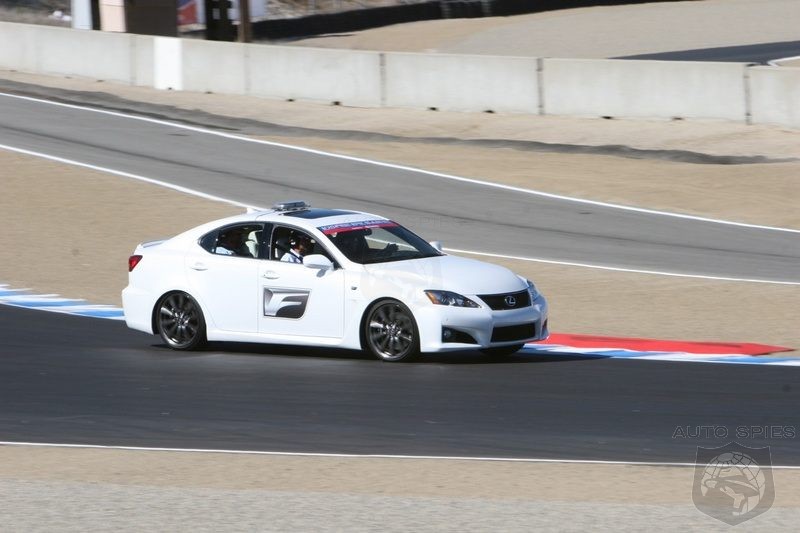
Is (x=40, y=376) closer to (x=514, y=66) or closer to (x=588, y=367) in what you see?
(x=588, y=367)

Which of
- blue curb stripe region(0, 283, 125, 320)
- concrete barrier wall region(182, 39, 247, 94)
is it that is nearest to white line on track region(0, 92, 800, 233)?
concrete barrier wall region(182, 39, 247, 94)

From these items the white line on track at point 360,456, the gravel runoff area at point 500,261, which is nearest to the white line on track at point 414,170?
the gravel runoff area at point 500,261

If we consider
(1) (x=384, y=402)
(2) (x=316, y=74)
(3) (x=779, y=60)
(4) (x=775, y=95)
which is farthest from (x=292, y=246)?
(3) (x=779, y=60)

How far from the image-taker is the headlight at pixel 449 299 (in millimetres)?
12203

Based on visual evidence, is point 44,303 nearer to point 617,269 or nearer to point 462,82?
point 617,269

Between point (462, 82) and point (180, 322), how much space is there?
17.9 m

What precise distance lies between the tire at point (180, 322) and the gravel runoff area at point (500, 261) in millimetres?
3619

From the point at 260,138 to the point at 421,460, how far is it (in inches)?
833

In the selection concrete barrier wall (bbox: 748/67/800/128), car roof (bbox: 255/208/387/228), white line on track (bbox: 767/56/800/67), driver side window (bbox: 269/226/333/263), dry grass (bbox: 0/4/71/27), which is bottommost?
driver side window (bbox: 269/226/333/263)

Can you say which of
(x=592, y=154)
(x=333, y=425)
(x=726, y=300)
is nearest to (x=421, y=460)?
(x=333, y=425)

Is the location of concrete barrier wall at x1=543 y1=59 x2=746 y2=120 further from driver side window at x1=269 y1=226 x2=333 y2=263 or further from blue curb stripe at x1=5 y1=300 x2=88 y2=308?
driver side window at x1=269 y1=226 x2=333 y2=263

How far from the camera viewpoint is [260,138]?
29.5m

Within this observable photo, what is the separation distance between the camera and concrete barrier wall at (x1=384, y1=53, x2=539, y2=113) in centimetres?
2973

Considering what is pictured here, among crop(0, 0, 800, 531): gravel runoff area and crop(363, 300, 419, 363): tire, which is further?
crop(363, 300, 419, 363): tire
